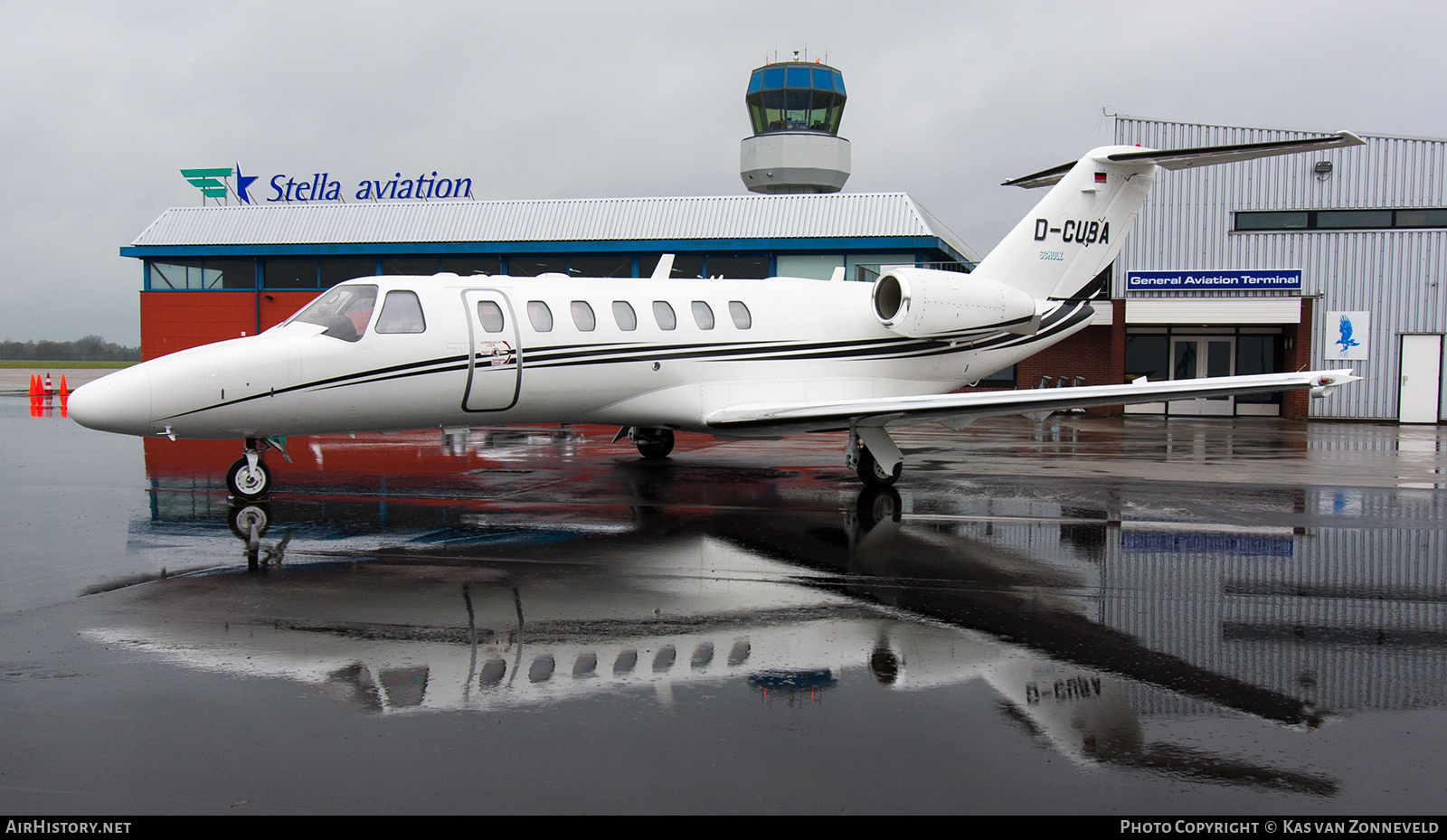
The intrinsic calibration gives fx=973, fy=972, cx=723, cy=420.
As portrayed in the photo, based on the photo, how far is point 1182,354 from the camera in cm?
3150

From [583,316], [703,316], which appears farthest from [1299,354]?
[583,316]

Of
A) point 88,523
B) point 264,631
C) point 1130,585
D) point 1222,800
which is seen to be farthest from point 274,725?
point 88,523

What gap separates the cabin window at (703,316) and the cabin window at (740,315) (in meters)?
0.32

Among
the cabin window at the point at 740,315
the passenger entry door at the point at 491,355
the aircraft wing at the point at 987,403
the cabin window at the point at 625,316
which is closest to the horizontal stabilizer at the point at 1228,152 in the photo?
the aircraft wing at the point at 987,403

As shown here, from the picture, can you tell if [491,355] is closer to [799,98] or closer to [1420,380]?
[1420,380]

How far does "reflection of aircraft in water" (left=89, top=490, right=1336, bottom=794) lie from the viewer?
16.0 ft

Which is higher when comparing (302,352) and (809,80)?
(809,80)

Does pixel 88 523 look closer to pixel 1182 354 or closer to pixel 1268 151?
pixel 1268 151

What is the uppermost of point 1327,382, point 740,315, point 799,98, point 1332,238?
point 799,98

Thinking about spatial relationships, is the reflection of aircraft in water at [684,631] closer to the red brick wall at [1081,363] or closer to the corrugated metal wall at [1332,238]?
the red brick wall at [1081,363]

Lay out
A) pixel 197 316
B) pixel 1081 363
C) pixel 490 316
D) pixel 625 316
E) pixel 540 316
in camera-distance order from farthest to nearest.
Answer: pixel 197 316
pixel 1081 363
pixel 625 316
pixel 540 316
pixel 490 316

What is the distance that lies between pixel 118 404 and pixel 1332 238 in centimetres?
3178

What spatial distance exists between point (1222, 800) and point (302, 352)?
917 centimetres

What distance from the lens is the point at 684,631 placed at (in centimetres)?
605
